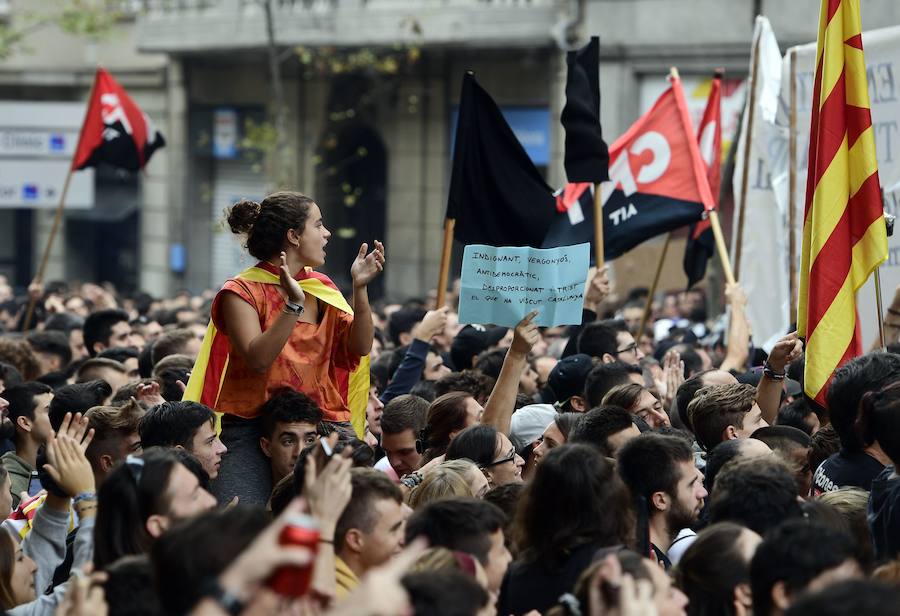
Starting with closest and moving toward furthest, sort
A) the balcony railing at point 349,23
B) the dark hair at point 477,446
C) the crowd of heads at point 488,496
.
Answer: the crowd of heads at point 488,496
the dark hair at point 477,446
the balcony railing at point 349,23

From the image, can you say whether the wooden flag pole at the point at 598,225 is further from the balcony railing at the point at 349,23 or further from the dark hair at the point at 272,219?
the balcony railing at the point at 349,23

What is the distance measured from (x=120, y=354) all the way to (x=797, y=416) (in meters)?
4.27

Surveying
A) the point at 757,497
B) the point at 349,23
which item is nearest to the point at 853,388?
the point at 757,497

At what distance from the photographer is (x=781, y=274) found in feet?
34.3

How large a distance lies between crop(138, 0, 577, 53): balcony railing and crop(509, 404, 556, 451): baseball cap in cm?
1372

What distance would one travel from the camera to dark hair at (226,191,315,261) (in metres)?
6.17

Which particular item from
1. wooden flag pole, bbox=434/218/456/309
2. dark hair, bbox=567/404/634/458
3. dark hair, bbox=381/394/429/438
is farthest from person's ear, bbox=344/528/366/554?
wooden flag pole, bbox=434/218/456/309

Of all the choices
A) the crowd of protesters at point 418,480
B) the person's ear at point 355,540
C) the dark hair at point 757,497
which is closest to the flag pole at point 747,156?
the crowd of protesters at point 418,480

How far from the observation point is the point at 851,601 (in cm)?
301

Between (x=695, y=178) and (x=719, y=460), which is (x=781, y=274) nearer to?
(x=695, y=178)

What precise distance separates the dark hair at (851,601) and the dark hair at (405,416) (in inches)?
153

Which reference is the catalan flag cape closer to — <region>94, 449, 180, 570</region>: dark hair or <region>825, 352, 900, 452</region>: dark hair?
<region>94, 449, 180, 570</region>: dark hair

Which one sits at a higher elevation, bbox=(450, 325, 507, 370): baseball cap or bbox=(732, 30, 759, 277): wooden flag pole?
bbox=(732, 30, 759, 277): wooden flag pole

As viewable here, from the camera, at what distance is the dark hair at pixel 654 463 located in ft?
17.9
